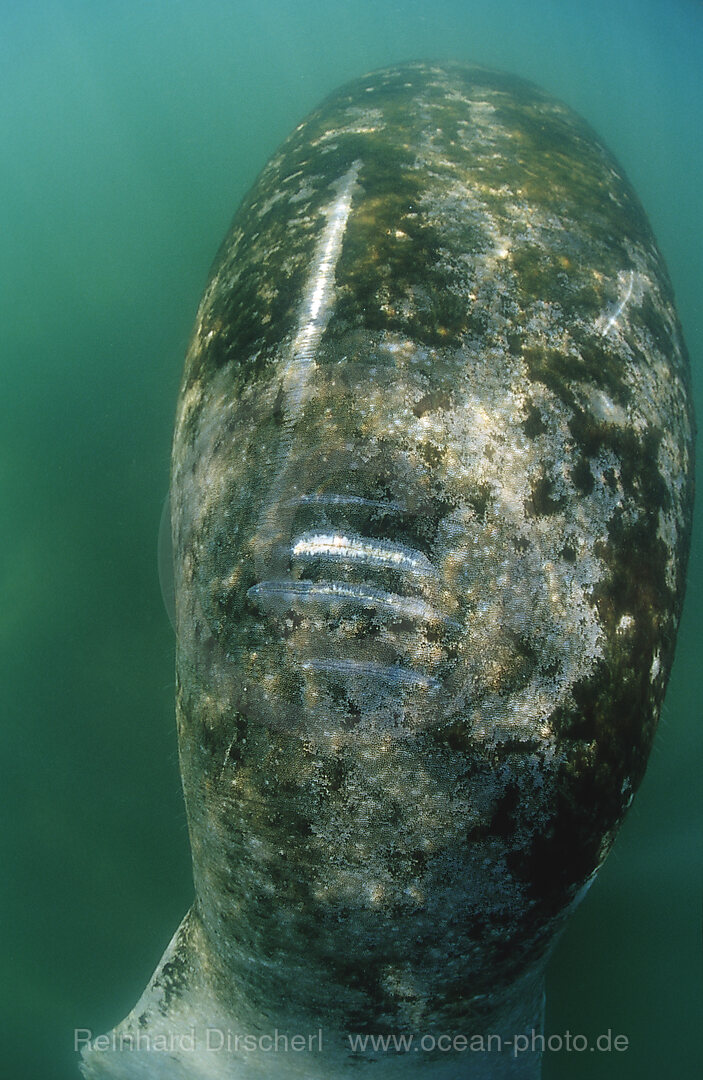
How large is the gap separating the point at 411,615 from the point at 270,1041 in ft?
5.17

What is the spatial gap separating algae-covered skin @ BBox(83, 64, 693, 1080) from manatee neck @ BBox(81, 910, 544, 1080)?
2 centimetres

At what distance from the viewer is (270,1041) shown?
6.68 feet

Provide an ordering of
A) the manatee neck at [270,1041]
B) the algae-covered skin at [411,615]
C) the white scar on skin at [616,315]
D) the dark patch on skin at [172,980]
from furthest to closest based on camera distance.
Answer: the dark patch on skin at [172,980]
the white scar on skin at [616,315]
the manatee neck at [270,1041]
the algae-covered skin at [411,615]

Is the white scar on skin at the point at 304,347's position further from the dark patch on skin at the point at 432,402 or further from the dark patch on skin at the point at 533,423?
the dark patch on skin at the point at 533,423

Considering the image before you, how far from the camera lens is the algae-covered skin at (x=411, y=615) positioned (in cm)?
161

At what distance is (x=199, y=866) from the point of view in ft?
6.64

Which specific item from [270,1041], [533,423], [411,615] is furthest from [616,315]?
[270,1041]

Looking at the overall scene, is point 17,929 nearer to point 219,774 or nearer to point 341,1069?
point 341,1069

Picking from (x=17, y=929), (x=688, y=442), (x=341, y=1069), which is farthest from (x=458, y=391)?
(x=17, y=929)

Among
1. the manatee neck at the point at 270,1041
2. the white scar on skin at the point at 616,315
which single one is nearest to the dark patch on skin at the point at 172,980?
the manatee neck at the point at 270,1041

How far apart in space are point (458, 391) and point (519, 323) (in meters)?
0.36

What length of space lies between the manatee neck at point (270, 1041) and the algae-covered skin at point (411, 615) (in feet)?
0.05

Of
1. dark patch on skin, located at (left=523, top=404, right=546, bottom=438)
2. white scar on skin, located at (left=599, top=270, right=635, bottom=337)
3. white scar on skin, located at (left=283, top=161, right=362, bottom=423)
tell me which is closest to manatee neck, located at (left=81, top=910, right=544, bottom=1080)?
dark patch on skin, located at (left=523, top=404, right=546, bottom=438)

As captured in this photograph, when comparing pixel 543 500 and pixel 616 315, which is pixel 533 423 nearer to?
pixel 543 500
